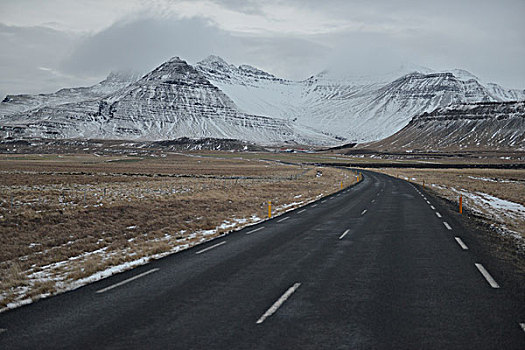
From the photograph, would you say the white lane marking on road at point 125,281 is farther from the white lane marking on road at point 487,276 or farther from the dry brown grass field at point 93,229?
the white lane marking on road at point 487,276

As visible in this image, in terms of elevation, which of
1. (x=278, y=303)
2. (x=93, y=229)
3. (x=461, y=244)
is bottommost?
(x=93, y=229)

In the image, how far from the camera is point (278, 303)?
336 inches

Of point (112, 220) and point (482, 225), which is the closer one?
point (482, 225)

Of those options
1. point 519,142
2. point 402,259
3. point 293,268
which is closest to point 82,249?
point 293,268

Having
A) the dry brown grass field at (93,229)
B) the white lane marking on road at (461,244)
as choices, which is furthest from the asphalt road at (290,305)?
the dry brown grass field at (93,229)

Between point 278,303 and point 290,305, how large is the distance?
0.85 ft

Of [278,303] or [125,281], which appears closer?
[278,303]

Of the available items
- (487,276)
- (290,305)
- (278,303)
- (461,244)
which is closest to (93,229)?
(278,303)

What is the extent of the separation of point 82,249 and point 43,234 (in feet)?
13.6

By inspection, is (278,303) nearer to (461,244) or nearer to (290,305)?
(290,305)

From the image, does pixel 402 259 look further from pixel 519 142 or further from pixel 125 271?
pixel 519 142

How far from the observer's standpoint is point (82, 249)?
15.9 m

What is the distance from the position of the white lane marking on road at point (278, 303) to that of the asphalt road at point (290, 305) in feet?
Result: 0.07

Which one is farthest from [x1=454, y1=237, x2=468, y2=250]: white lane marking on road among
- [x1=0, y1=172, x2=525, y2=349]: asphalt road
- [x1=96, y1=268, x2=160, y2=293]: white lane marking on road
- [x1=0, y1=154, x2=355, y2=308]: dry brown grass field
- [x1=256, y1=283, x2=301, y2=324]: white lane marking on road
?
[x1=96, y1=268, x2=160, y2=293]: white lane marking on road
